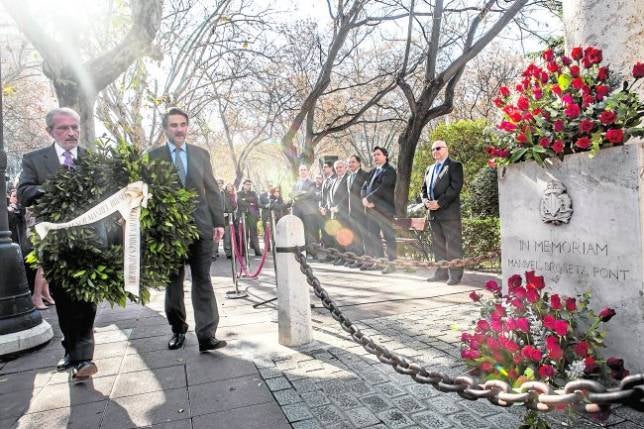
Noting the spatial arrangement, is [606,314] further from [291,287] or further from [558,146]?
[291,287]

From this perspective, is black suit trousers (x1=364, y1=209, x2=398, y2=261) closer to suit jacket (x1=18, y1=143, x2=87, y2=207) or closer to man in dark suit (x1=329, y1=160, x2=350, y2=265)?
man in dark suit (x1=329, y1=160, x2=350, y2=265)

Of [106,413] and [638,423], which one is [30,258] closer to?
[106,413]

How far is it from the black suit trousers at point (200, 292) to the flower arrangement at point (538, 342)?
2.28 m

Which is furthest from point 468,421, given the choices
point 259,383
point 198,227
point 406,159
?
point 406,159

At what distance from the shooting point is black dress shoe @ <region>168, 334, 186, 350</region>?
4.58 meters

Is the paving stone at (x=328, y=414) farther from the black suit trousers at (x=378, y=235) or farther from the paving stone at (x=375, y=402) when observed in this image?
the black suit trousers at (x=378, y=235)

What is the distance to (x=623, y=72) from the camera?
3.46 metres

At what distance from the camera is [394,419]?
2.89m

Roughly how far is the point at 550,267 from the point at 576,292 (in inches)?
10.3

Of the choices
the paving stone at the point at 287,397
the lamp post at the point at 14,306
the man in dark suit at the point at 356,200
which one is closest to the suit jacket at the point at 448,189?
the man in dark suit at the point at 356,200

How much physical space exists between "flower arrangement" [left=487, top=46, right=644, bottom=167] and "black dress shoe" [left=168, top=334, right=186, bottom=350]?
128 inches

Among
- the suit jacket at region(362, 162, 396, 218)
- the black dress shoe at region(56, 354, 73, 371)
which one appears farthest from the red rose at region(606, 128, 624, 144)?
the suit jacket at region(362, 162, 396, 218)

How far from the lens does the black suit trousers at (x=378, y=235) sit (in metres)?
9.20

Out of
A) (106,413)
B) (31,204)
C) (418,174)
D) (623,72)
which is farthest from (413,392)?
(418,174)
